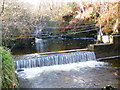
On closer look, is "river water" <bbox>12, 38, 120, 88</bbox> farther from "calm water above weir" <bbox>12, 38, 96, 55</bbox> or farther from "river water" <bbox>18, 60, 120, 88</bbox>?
"calm water above weir" <bbox>12, 38, 96, 55</bbox>

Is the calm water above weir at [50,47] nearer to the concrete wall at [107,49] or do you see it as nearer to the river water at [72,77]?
the concrete wall at [107,49]

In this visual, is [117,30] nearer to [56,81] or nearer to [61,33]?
[56,81]

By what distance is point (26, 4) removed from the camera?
11.2 metres

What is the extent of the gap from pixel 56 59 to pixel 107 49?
117 inches

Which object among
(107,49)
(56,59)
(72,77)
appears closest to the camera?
(72,77)

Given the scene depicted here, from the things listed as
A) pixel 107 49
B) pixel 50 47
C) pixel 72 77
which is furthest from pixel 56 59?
pixel 50 47

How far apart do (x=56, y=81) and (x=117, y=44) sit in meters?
5.02

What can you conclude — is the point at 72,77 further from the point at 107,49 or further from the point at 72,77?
the point at 107,49

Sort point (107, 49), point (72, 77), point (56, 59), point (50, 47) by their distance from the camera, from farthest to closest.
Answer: point (50, 47) < point (107, 49) < point (56, 59) < point (72, 77)

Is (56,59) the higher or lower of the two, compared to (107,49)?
lower

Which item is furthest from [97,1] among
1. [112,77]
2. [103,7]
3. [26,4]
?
[112,77]

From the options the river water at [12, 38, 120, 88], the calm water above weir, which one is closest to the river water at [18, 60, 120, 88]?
the river water at [12, 38, 120, 88]

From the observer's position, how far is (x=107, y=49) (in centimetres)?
877

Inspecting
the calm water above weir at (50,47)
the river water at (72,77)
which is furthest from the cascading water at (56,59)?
the calm water above weir at (50,47)
